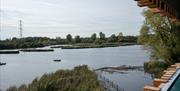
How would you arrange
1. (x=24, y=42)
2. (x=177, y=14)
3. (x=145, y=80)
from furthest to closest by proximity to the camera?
(x=24, y=42), (x=145, y=80), (x=177, y=14)

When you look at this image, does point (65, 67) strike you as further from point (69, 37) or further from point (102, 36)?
point (69, 37)

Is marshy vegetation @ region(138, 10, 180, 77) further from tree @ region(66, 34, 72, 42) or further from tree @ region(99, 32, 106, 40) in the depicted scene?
tree @ region(66, 34, 72, 42)

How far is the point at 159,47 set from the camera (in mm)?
30266

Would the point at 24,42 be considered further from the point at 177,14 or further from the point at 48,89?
the point at 177,14

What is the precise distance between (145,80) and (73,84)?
14.8 meters

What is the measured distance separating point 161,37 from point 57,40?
460 ft

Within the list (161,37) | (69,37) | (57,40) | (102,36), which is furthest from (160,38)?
(57,40)

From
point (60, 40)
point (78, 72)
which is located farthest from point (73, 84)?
point (60, 40)

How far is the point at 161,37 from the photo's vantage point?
2981cm

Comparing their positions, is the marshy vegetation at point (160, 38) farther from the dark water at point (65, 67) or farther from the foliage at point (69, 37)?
the foliage at point (69, 37)

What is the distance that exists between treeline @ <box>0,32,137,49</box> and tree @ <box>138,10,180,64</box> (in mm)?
72809

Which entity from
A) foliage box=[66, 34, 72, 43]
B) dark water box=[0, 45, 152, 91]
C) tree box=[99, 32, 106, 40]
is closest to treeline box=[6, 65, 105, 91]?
dark water box=[0, 45, 152, 91]

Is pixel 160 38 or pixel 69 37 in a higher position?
pixel 69 37

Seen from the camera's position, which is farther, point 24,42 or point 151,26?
point 24,42
